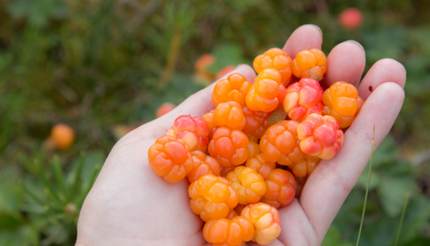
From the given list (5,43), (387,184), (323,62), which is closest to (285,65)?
(323,62)

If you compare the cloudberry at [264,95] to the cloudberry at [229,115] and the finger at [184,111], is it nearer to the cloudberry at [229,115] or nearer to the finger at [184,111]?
the cloudberry at [229,115]

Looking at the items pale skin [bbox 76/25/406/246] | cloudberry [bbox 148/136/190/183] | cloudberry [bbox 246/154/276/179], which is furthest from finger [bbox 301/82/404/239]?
cloudberry [bbox 148/136/190/183]

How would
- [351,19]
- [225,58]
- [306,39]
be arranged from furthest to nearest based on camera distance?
[351,19]
[225,58]
[306,39]

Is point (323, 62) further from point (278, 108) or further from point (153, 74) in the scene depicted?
point (153, 74)

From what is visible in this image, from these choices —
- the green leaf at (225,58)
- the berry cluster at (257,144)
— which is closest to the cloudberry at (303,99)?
the berry cluster at (257,144)

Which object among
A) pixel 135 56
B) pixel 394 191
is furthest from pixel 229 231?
pixel 135 56

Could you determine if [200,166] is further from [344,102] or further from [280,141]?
[344,102]
